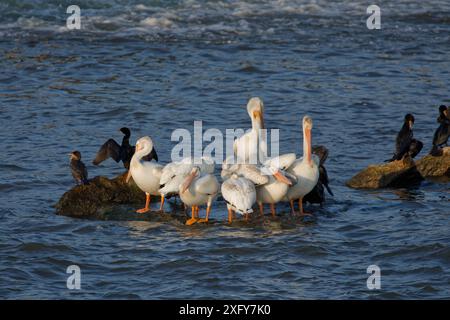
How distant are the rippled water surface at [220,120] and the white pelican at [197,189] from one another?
29cm

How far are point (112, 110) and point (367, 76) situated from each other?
4.54 metres

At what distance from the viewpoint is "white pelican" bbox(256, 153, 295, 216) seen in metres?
10.3

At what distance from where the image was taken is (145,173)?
1045 centimetres

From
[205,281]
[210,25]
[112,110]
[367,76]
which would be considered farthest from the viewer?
[210,25]

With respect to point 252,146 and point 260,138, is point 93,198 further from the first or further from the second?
point 260,138

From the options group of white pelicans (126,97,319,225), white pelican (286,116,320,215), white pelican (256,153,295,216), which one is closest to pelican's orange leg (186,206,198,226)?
group of white pelicans (126,97,319,225)

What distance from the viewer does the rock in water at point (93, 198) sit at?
10633 mm

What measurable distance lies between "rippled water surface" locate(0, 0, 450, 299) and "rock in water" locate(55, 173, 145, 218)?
0.63ft

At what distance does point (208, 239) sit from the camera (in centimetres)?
990

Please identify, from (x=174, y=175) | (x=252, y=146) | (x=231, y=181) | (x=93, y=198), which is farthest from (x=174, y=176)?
(x=252, y=146)

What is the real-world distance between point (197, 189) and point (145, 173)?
63cm

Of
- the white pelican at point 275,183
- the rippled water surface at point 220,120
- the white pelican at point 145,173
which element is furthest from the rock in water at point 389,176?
the white pelican at point 145,173
